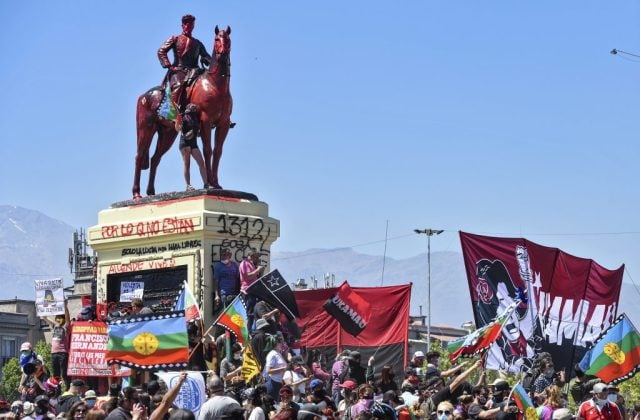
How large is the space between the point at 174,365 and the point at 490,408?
4.54 m

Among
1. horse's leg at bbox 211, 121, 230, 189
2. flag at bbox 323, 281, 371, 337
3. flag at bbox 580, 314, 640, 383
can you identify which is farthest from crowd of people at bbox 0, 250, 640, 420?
horse's leg at bbox 211, 121, 230, 189

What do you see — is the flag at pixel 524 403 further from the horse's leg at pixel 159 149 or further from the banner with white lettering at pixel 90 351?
the horse's leg at pixel 159 149

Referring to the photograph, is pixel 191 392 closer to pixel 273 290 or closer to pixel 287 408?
pixel 287 408

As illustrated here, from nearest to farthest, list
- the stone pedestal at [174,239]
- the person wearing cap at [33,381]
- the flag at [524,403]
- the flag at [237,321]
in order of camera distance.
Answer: the flag at [524,403]
the flag at [237,321]
the person wearing cap at [33,381]
the stone pedestal at [174,239]

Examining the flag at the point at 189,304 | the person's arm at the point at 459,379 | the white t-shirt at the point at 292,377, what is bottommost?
the person's arm at the point at 459,379

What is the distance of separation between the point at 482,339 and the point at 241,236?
17.6 ft

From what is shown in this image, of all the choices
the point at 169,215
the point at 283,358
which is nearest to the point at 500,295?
the point at 283,358

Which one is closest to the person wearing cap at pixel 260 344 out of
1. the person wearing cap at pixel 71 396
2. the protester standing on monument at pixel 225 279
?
the protester standing on monument at pixel 225 279

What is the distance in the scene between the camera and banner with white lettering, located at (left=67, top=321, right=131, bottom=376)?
26.3 m

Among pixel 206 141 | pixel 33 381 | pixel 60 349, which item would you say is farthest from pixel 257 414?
pixel 206 141

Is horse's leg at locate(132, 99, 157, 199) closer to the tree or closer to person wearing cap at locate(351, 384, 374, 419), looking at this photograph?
person wearing cap at locate(351, 384, 374, 419)

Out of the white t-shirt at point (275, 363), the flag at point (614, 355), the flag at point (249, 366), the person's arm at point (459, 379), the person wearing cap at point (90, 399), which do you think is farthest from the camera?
the flag at point (614, 355)

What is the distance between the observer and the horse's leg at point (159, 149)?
30938 millimetres

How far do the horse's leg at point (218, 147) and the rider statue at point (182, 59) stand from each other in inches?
28.7
